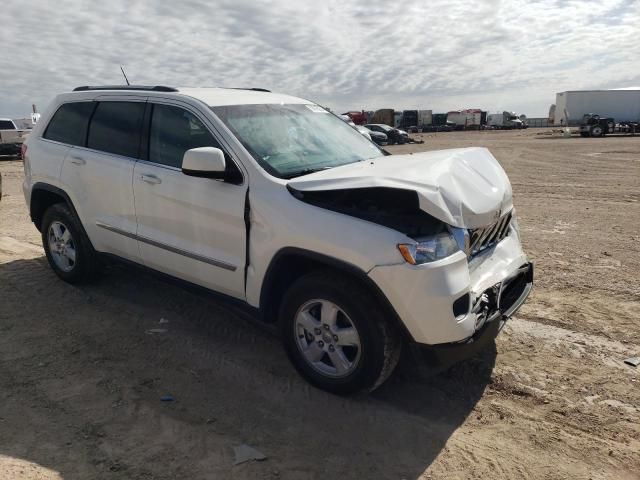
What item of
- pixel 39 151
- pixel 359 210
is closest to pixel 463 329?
pixel 359 210

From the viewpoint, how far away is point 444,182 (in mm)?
3094

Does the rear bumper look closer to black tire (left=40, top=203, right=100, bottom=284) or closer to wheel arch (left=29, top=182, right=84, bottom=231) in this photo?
wheel arch (left=29, top=182, right=84, bottom=231)

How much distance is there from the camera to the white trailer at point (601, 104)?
4184cm

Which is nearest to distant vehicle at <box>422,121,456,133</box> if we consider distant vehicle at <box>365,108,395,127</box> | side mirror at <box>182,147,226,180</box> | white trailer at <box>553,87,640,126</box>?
distant vehicle at <box>365,108,395,127</box>

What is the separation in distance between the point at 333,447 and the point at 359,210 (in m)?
1.34

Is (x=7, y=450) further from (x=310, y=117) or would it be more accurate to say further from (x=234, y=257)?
(x=310, y=117)

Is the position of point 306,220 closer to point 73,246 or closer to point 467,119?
point 73,246

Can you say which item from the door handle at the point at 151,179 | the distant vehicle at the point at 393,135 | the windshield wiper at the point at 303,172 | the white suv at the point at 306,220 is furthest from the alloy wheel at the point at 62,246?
the distant vehicle at the point at 393,135

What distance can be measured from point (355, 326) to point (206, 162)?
140 cm

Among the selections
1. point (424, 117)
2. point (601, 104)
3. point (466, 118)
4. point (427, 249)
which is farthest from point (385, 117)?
point (427, 249)

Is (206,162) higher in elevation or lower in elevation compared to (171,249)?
higher

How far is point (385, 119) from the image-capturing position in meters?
61.6

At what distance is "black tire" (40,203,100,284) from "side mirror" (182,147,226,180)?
1974 mm

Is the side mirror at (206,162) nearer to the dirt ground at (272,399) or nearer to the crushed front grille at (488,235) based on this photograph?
the dirt ground at (272,399)
